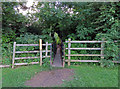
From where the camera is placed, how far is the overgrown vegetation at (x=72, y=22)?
4.96 meters

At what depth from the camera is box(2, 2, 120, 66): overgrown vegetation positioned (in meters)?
4.96

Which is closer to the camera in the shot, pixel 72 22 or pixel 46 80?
pixel 46 80

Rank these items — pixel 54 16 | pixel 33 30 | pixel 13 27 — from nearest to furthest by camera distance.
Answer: pixel 54 16 < pixel 13 27 < pixel 33 30

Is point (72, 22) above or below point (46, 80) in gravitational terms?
above

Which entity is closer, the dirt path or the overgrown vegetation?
the dirt path

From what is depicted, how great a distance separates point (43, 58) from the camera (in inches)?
233

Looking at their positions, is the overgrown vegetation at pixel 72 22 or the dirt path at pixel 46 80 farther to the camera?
the overgrown vegetation at pixel 72 22

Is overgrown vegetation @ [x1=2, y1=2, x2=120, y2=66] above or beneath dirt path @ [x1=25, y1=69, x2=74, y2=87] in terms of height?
above

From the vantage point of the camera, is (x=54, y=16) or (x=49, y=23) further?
(x=49, y=23)

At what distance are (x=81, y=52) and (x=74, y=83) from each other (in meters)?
2.54

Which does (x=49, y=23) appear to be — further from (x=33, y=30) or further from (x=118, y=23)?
(x=118, y=23)

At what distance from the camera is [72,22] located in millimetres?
6934

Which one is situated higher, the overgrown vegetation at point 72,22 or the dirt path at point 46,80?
the overgrown vegetation at point 72,22

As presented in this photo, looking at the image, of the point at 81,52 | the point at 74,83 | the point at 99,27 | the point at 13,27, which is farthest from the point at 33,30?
the point at 74,83
